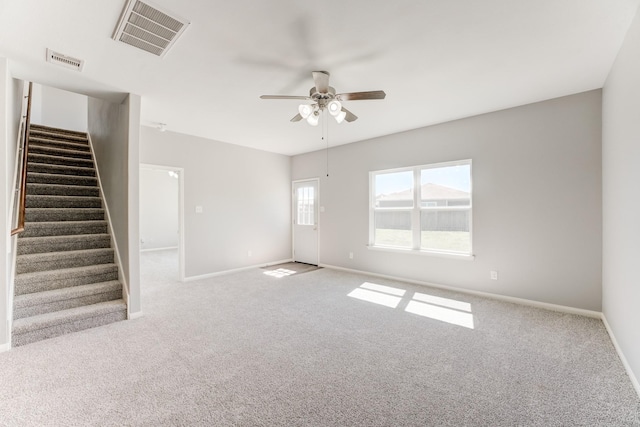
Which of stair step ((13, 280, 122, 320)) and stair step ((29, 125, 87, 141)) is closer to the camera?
stair step ((13, 280, 122, 320))

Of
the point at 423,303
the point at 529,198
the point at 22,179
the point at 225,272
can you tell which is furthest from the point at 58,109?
the point at 529,198

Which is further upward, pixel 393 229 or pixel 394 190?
pixel 394 190

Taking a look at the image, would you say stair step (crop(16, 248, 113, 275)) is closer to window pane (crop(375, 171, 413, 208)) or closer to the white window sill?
the white window sill

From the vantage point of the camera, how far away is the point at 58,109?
6301mm

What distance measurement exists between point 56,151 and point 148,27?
4.22 m

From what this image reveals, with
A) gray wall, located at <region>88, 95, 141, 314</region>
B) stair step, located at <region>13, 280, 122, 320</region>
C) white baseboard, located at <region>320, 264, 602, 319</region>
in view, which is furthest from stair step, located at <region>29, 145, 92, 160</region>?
white baseboard, located at <region>320, 264, 602, 319</region>

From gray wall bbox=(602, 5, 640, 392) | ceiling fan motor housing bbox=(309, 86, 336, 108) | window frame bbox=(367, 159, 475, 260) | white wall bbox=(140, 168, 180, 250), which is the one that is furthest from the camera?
white wall bbox=(140, 168, 180, 250)

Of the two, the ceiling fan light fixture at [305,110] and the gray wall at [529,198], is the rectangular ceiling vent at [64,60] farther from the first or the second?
the gray wall at [529,198]

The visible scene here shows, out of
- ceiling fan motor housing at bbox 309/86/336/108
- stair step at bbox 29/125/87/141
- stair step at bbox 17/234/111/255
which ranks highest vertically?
stair step at bbox 29/125/87/141

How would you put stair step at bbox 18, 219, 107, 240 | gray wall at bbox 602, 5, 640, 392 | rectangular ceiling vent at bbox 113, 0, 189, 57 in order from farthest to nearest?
stair step at bbox 18, 219, 107, 240 < gray wall at bbox 602, 5, 640, 392 < rectangular ceiling vent at bbox 113, 0, 189, 57

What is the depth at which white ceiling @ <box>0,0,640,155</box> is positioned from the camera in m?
1.94

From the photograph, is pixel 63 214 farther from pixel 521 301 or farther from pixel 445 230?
pixel 521 301

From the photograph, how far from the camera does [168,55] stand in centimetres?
249

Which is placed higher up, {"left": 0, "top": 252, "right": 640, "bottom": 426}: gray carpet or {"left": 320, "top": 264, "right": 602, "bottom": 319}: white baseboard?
{"left": 320, "top": 264, "right": 602, "bottom": 319}: white baseboard
